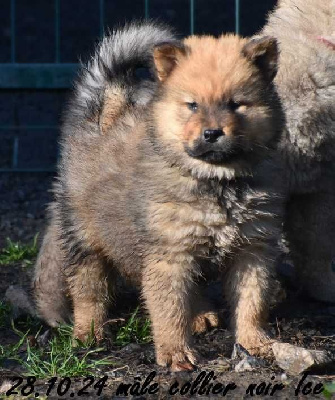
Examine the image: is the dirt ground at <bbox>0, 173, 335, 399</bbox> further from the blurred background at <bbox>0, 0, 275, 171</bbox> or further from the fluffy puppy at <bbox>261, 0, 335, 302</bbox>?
the blurred background at <bbox>0, 0, 275, 171</bbox>

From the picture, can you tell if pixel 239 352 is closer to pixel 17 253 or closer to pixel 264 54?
pixel 264 54

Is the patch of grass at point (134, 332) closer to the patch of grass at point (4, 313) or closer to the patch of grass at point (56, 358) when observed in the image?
the patch of grass at point (56, 358)

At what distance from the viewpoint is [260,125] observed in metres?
4.49

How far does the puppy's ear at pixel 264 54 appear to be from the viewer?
15.0 feet

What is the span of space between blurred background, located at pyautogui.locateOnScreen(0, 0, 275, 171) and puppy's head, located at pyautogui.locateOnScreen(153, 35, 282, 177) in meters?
4.07

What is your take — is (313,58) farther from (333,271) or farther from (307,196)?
(333,271)

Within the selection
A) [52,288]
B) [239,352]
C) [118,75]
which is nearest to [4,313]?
[52,288]

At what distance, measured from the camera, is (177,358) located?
4.55m

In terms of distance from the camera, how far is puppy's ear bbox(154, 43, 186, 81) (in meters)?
4.59

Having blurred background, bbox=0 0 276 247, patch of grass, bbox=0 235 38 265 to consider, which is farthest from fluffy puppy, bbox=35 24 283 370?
blurred background, bbox=0 0 276 247

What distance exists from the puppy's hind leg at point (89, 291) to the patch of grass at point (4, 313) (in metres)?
0.48

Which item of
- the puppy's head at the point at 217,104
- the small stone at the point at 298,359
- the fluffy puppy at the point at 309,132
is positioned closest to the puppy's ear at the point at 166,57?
the puppy's head at the point at 217,104

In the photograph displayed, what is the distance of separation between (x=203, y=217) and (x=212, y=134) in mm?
419

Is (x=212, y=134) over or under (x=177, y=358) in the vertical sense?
over
